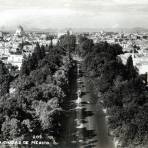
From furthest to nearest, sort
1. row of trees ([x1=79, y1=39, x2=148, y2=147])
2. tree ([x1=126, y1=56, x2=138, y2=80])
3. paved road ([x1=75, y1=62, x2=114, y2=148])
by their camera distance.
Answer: tree ([x1=126, y1=56, x2=138, y2=80]) < paved road ([x1=75, y1=62, x2=114, y2=148]) < row of trees ([x1=79, y1=39, x2=148, y2=147])

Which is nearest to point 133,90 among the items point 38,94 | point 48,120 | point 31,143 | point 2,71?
point 38,94

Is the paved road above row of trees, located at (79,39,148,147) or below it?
below

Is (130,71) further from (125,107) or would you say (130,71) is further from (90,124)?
(125,107)

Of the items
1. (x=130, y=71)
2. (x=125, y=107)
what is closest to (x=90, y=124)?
(x=125, y=107)

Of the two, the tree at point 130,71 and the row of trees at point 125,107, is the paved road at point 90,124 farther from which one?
the tree at point 130,71

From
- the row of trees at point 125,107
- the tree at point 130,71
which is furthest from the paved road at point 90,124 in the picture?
the tree at point 130,71

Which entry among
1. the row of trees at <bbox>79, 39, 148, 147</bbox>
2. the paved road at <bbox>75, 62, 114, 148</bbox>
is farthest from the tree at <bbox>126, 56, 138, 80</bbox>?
A: the paved road at <bbox>75, 62, 114, 148</bbox>

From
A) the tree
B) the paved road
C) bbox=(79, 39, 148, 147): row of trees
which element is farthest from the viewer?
the tree

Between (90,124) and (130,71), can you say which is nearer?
(90,124)

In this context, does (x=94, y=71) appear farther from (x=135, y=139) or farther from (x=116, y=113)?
(x=135, y=139)

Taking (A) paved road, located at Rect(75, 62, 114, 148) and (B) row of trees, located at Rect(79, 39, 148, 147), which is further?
→ (A) paved road, located at Rect(75, 62, 114, 148)

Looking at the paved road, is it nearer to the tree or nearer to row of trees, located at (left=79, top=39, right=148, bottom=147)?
row of trees, located at (left=79, top=39, right=148, bottom=147)
